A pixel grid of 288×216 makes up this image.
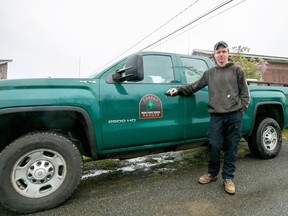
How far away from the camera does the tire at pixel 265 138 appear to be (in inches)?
166

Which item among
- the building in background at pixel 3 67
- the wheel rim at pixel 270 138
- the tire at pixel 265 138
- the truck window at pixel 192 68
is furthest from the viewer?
the building in background at pixel 3 67

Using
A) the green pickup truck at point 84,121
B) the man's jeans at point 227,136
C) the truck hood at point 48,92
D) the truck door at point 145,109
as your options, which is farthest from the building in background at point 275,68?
the truck hood at point 48,92

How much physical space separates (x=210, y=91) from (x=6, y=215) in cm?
274

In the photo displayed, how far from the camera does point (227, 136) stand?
3162 millimetres

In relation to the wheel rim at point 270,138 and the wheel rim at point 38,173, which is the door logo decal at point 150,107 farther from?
the wheel rim at point 270,138

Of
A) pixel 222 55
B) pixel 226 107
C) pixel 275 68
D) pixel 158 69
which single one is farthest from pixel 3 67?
pixel 275 68

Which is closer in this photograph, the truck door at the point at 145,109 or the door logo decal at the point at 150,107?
the truck door at the point at 145,109

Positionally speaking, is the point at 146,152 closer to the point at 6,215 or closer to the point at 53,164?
the point at 53,164

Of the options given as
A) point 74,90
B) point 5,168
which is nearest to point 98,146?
point 74,90

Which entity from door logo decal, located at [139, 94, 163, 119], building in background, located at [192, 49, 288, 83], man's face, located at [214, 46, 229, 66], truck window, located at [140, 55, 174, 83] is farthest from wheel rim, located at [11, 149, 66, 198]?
building in background, located at [192, 49, 288, 83]

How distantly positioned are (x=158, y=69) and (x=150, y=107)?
0.63 meters

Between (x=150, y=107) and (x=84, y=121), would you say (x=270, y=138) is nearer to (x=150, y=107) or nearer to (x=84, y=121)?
(x=150, y=107)

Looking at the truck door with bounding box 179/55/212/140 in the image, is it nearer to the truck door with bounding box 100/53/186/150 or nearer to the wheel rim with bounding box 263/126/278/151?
the truck door with bounding box 100/53/186/150

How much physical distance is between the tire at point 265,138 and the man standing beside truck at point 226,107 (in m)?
1.35
